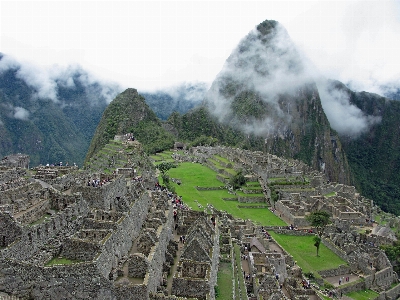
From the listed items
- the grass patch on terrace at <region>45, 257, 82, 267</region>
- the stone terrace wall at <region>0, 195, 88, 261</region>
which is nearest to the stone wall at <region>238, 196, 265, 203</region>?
the stone terrace wall at <region>0, 195, 88, 261</region>

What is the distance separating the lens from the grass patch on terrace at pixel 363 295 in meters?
33.3

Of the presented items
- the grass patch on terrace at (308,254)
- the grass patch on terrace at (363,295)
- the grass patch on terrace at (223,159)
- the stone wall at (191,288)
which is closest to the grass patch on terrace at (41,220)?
the stone wall at (191,288)

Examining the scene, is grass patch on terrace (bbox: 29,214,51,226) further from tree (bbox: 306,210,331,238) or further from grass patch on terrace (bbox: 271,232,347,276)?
tree (bbox: 306,210,331,238)

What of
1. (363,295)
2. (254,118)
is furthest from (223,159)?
(254,118)

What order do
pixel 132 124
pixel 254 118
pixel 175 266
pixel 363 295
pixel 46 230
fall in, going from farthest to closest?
1. pixel 254 118
2. pixel 132 124
3. pixel 363 295
4. pixel 175 266
5. pixel 46 230

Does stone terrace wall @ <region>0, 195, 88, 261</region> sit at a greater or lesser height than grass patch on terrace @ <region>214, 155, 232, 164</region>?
greater

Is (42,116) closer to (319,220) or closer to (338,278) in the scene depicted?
(319,220)

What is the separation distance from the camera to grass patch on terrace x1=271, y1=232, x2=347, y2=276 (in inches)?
1422

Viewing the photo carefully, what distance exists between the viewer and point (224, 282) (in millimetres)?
22172

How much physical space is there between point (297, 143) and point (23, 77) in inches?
5959

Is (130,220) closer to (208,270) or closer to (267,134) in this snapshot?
(208,270)

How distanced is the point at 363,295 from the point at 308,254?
6308mm

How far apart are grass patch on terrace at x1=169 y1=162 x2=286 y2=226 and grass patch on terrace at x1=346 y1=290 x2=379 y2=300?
44.3ft

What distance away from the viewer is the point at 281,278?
28.8 metres
